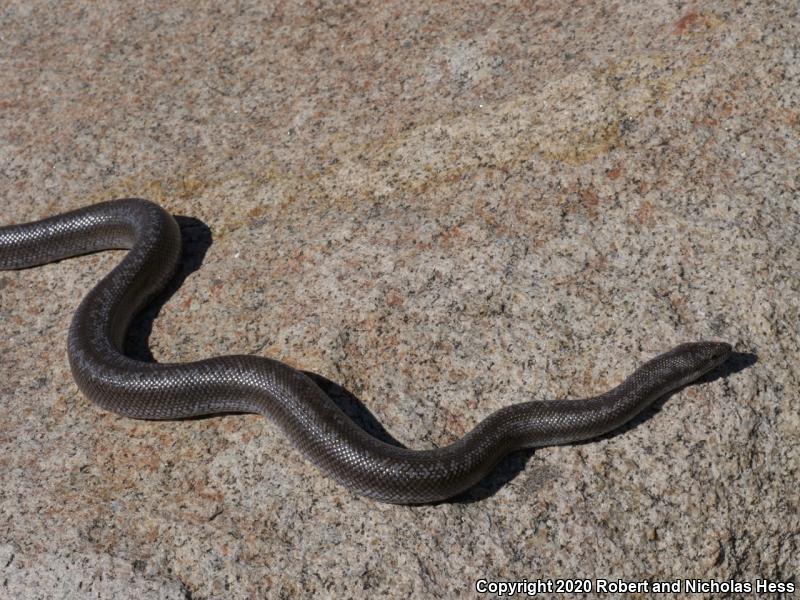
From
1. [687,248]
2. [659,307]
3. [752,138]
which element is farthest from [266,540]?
[752,138]

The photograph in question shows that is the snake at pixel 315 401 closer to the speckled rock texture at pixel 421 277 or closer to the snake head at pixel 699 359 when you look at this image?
the snake head at pixel 699 359

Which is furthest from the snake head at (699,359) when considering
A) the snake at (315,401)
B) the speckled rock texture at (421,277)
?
the speckled rock texture at (421,277)

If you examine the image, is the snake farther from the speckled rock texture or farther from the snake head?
the speckled rock texture

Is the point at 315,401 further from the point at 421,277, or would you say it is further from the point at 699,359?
→ the point at 699,359

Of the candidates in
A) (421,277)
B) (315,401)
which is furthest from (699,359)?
(315,401)

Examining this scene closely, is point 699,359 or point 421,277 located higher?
point 421,277

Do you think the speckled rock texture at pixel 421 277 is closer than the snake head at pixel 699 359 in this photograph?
Yes
